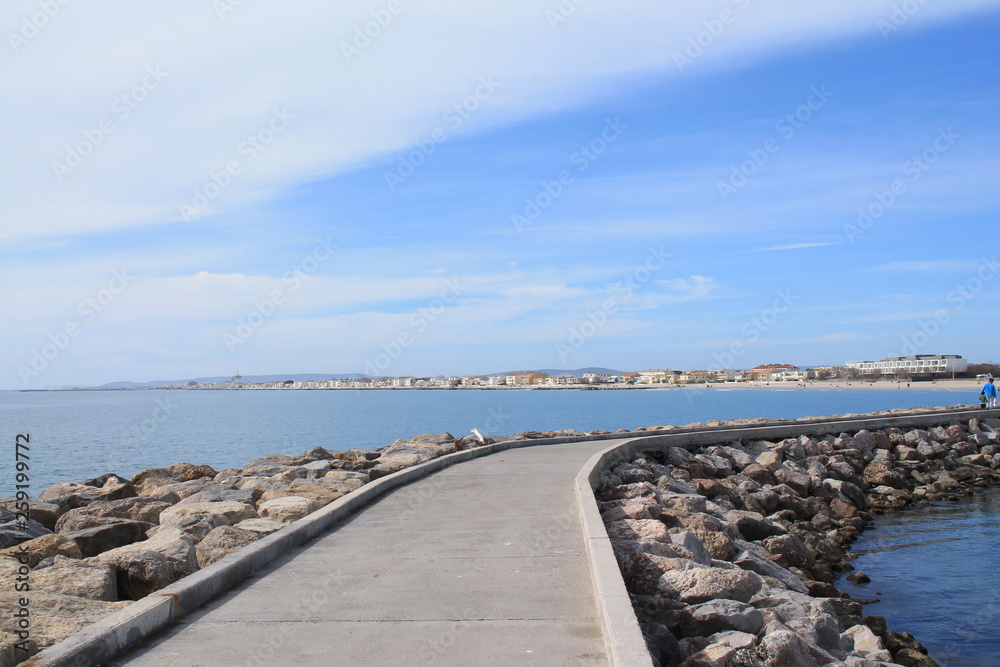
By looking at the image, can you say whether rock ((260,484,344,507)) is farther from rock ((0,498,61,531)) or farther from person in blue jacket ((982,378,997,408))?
person in blue jacket ((982,378,997,408))

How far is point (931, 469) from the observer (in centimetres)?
2142

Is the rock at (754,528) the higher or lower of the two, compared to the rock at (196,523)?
lower

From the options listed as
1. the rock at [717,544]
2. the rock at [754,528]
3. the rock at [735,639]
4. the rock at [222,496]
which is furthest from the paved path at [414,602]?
the rock at [754,528]

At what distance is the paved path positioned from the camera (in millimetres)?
4590

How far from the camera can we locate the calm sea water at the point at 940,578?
9.58 m

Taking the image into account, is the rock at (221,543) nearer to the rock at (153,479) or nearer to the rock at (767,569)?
the rock at (767,569)

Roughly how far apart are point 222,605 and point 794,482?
13.6 meters

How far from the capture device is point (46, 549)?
23.9 feet

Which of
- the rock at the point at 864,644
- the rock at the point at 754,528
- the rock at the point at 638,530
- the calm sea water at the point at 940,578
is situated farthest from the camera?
the rock at the point at 754,528

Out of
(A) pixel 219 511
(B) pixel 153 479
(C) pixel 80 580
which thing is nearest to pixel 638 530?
(A) pixel 219 511

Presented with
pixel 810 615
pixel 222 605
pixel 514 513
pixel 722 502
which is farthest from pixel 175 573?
pixel 722 502

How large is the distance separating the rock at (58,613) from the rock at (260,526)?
2224mm

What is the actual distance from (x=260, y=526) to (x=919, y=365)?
16326cm

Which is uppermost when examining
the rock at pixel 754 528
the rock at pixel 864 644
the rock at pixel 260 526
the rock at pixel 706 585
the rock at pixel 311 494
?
the rock at pixel 311 494
